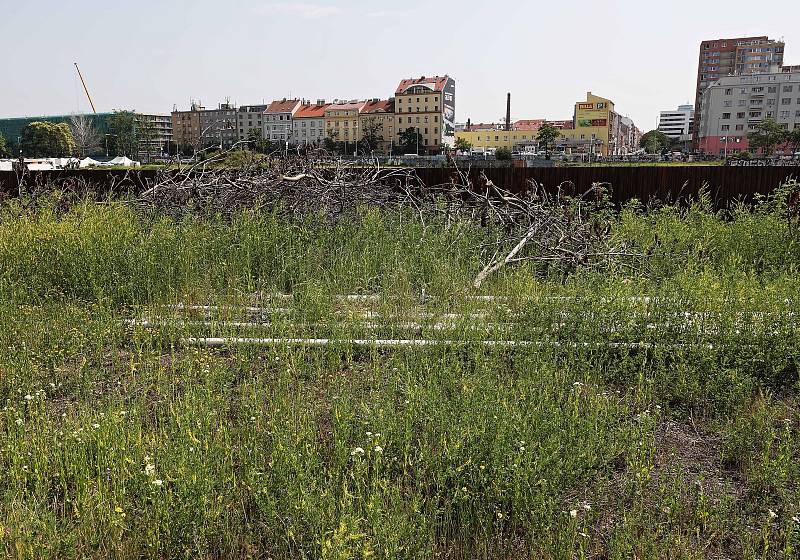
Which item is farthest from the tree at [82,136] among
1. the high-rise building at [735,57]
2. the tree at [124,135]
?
the high-rise building at [735,57]

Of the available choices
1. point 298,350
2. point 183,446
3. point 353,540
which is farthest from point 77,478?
point 298,350

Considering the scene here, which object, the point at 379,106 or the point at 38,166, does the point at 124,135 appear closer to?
the point at 379,106

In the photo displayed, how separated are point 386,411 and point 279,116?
134465mm

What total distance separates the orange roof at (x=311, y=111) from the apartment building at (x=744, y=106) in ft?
234

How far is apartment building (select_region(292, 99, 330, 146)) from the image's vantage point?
125500mm

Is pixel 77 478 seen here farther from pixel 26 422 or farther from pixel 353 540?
pixel 353 540

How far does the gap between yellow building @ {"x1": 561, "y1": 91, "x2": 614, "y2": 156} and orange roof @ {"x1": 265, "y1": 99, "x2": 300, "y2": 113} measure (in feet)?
180

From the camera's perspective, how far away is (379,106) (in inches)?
4855

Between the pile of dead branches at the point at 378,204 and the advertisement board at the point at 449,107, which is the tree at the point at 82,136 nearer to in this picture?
the advertisement board at the point at 449,107

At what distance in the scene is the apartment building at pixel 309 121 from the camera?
125500mm

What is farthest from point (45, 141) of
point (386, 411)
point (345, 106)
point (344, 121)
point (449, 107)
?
point (386, 411)

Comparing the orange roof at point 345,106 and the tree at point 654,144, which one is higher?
the orange roof at point 345,106

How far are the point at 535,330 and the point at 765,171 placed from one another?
1191 cm

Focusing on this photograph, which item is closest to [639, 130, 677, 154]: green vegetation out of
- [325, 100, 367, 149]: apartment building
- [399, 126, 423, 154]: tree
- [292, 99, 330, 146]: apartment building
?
[399, 126, 423, 154]: tree
